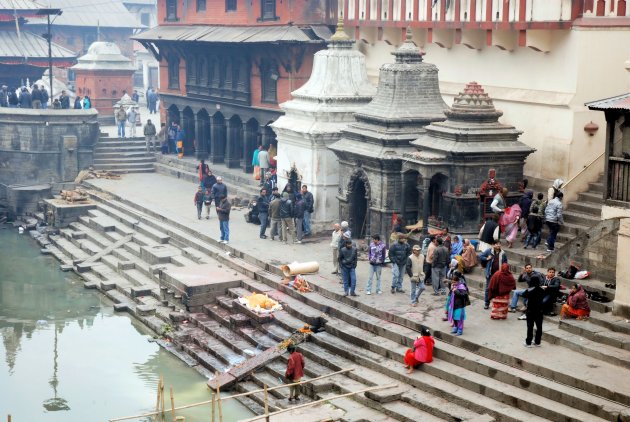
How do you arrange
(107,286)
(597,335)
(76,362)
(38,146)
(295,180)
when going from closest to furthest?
(597,335)
(76,362)
(107,286)
(295,180)
(38,146)

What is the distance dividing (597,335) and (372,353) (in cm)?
387

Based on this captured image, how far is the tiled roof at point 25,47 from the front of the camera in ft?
137

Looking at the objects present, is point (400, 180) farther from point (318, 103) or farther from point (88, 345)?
point (88, 345)

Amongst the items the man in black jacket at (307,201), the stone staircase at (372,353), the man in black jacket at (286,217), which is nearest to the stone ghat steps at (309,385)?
the stone staircase at (372,353)

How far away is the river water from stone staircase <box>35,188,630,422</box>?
506 mm

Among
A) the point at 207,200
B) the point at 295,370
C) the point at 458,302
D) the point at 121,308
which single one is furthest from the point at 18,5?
the point at 458,302

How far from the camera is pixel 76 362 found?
2142 cm

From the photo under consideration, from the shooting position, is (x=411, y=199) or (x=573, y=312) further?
(x=411, y=199)

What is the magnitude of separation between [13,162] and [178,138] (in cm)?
571

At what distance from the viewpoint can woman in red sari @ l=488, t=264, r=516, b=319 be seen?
19109 mm

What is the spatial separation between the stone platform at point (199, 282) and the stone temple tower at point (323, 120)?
11.3 feet

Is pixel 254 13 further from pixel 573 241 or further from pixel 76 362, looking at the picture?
pixel 573 241

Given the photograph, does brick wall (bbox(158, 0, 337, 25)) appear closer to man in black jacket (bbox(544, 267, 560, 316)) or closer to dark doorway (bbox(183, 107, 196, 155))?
dark doorway (bbox(183, 107, 196, 155))

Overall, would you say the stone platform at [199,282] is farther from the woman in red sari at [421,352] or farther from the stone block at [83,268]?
the woman in red sari at [421,352]
